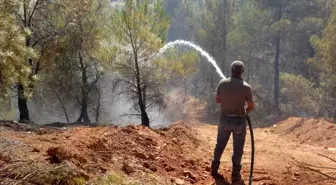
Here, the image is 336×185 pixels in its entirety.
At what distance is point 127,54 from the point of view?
14406 millimetres

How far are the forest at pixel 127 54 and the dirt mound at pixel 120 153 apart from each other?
375 cm

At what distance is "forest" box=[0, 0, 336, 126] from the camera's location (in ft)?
42.6

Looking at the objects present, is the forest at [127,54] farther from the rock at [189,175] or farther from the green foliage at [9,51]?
the rock at [189,175]

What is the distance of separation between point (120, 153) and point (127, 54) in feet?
29.9

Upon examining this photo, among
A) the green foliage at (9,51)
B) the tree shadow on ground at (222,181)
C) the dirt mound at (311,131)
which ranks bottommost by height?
the dirt mound at (311,131)

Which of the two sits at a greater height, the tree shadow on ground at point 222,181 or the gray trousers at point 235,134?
the gray trousers at point 235,134

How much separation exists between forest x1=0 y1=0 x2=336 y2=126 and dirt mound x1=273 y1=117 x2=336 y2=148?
145 inches

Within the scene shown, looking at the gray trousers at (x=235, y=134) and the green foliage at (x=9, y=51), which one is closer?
the gray trousers at (x=235, y=134)

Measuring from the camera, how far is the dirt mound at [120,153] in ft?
14.9

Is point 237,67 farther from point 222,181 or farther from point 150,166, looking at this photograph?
point 150,166

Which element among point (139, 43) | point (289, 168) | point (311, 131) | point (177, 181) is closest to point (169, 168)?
point (177, 181)

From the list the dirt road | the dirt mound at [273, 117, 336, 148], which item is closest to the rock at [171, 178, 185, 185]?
the dirt road

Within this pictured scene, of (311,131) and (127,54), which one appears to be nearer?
(311,131)

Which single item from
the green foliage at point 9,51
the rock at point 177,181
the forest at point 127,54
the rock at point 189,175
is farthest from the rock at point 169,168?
the forest at point 127,54
